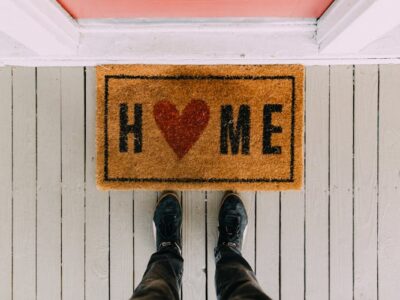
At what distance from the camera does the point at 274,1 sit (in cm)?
102

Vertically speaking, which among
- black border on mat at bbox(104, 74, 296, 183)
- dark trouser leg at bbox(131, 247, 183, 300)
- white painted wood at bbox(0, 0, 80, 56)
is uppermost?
white painted wood at bbox(0, 0, 80, 56)

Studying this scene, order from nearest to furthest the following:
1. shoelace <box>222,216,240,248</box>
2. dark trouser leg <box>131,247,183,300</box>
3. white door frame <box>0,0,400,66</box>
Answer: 1. dark trouser leg <box>131,247,183,300</box>
2. white door frame <box>0,0,400,66</box>
3. shoelace <box>222,216,240,248</box>

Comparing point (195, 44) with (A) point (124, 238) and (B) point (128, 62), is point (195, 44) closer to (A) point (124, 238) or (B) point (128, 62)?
(B) point (128, 62)

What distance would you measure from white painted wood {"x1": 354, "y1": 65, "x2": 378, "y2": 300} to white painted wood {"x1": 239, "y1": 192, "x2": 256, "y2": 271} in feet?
1.19

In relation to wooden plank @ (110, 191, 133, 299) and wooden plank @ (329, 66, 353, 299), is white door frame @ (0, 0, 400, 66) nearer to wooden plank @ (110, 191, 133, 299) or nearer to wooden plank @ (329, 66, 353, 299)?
wooden plank @ (329, 66, 353, 299)

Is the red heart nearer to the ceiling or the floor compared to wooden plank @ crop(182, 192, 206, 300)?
nearer to the ceiling

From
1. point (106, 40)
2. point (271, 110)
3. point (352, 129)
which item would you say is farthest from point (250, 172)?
point (106, 40)

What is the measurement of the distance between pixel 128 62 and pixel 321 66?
675mm

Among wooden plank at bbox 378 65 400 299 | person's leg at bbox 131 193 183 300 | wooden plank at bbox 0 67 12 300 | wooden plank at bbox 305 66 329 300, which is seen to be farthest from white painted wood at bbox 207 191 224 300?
wooden plank at bbox 0 67 12 300

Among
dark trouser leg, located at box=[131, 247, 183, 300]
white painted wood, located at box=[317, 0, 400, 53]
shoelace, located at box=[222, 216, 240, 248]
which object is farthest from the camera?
shoelace, located at box=[222, 216, 240, 248]

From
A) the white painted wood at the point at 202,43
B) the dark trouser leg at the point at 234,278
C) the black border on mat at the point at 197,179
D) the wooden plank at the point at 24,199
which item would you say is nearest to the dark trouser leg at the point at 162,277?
the dark trouser leg at the point at 234,278

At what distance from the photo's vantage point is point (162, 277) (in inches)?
41.4

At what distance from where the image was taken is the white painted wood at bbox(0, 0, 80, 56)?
851 mm

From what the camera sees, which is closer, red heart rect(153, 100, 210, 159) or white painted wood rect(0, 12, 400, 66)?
white painted wood rect(0, 12, 400, 66)
